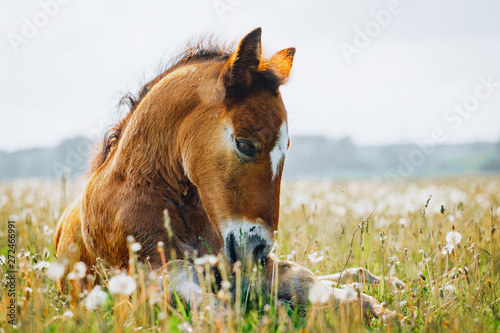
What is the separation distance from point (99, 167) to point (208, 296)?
6.63ft

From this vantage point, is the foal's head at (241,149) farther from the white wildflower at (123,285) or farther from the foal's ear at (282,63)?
the white wildflower at (123,285)

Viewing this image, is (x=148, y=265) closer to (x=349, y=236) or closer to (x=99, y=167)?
(x=99, y=167)

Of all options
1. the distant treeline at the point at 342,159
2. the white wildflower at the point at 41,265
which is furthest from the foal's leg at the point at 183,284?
the distant treeline at the point at 342,159

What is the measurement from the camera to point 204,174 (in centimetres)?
332

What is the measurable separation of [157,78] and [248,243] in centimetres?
209

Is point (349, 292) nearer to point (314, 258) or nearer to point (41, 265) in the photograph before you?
point (314, 258)

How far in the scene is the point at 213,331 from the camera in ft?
7.68

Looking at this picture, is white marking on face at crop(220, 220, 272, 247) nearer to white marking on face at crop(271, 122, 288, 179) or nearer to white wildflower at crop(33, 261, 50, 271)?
white marking on face at crop(271, 122, 288, 179)

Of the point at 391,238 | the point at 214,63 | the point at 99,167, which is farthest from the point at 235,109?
the point at 391,238

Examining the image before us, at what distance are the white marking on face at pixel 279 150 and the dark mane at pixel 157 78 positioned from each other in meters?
1.19

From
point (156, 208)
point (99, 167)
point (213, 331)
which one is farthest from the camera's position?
point (99, 167)

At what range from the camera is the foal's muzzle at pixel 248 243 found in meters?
3.08

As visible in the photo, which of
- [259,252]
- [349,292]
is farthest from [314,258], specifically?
[349,292]

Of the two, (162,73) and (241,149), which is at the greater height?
(162,73)
